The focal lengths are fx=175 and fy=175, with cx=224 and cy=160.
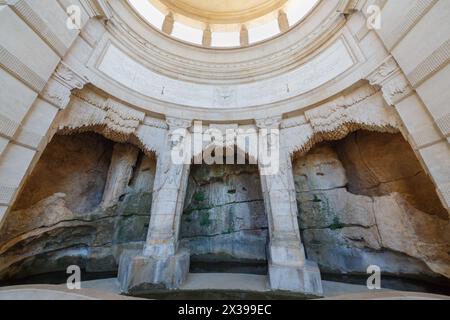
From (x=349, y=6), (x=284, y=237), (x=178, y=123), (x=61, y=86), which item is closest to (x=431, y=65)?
(x=349, y=6)

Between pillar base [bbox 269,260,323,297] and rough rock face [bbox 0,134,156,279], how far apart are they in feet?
13.5

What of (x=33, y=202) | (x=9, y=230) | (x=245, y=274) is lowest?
(x=245, y=274)

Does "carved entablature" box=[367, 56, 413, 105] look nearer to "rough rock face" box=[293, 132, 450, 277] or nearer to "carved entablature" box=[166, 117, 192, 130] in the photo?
"rough rock face" box=[293, 132, 450, 277]

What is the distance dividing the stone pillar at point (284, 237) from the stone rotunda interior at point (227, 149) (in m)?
0.03

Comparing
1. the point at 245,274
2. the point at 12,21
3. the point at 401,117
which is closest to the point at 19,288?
the point at 12,21

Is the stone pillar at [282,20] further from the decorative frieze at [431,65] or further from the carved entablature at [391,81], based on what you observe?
the decorative frieze at [431,65]

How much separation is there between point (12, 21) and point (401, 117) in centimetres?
772

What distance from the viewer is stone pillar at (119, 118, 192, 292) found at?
425 cm

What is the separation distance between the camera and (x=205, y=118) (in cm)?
611

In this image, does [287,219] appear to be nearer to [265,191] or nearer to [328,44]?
[265,191]

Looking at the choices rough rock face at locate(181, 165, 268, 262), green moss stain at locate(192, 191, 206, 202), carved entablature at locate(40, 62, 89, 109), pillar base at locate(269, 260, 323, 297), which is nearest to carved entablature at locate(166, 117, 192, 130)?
rough rock face at locate(181, 165, 268, 262)

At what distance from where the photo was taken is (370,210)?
200 inches

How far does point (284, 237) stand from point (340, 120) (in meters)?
3.55

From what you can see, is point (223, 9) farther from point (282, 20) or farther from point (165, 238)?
point (165, 238)
